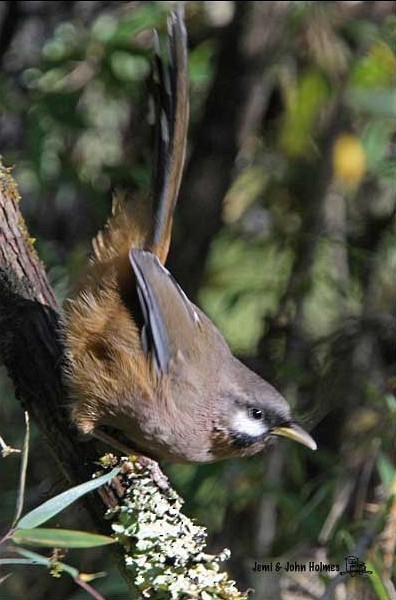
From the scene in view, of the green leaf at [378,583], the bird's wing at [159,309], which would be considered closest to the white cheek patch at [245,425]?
the bird's wing at [159,309]

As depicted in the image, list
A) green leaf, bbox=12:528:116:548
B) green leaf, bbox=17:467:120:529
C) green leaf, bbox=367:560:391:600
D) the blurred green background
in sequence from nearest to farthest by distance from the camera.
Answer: green leaf, bbox=12:528:116:548, green leaf, bbox=17:467:120:529, green leaf, bbox=367:560:391:600, the blurred green background

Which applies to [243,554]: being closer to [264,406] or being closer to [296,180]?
[264,406]

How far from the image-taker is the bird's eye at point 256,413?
12.3ft

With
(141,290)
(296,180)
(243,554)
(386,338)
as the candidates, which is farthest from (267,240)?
(141,290)

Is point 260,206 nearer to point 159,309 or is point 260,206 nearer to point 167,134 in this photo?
point 167,134

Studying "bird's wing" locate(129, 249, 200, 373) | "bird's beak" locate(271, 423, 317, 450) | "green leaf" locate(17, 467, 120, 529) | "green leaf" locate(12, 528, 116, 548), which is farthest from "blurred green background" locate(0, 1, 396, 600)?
"green leaf" locate(12, 528, 116, 548)

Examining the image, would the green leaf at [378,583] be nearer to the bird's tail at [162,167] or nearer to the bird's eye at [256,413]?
the bird's eye at [256,413]

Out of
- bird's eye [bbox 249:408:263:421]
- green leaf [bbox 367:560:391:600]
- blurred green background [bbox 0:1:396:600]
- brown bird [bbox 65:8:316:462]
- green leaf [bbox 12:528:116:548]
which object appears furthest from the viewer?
blurred green background [bbox 0:1:396:600]

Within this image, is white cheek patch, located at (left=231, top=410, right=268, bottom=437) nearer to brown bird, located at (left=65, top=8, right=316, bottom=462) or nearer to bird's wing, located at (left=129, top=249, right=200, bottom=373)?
brown bird, located at (left=65, top=8, right=316, bottom=462)

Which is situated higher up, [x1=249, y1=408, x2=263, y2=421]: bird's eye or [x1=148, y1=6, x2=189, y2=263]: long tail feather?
[x1=148, y1=6, x2=189, y2=263]: long tail feather

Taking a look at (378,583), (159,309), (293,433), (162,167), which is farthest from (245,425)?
(162,167)

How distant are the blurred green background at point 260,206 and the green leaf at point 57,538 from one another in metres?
1.78

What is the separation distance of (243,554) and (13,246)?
221cm

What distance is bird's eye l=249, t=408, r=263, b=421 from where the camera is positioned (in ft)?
12.3
